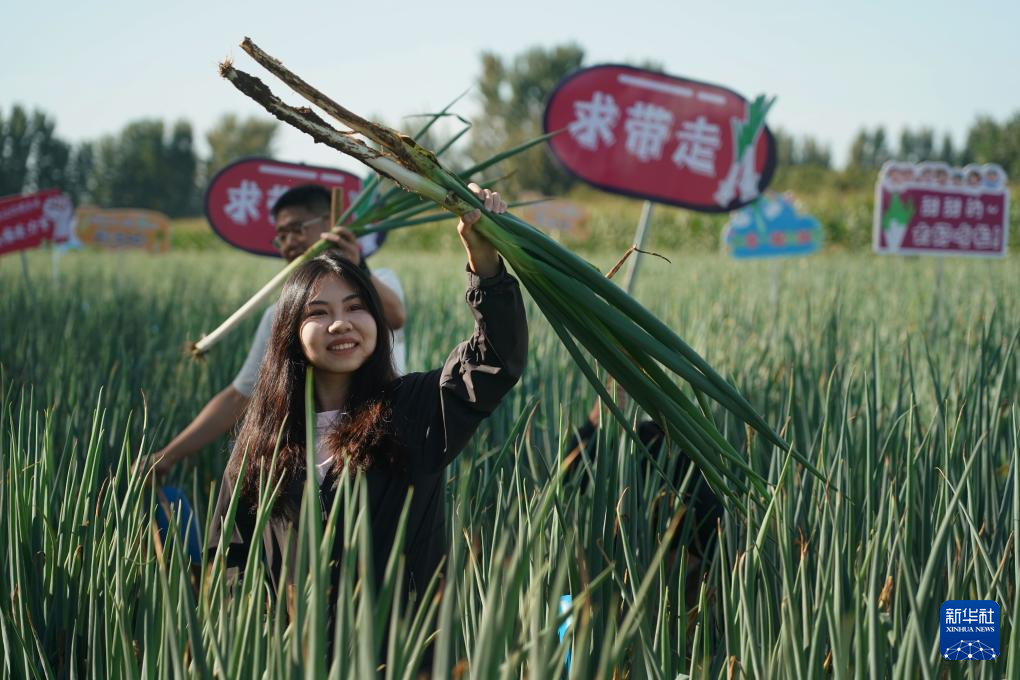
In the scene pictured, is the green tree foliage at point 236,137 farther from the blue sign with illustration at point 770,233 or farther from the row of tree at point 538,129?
the blue sign with illustration at point 770,233

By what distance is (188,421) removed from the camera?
8.87ft

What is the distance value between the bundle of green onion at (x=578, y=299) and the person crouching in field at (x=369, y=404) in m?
0.10

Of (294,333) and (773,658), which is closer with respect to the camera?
(773,658)

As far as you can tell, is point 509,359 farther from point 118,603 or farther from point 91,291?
point 91,291

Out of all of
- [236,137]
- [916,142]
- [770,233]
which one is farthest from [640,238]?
[916,142]

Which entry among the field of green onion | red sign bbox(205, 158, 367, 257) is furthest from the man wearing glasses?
red sign bbox(205, 158, 367, 257)

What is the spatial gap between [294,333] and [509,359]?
36 cm

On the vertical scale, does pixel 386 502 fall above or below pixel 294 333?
below

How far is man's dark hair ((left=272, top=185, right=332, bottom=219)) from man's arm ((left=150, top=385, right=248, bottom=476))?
515mm

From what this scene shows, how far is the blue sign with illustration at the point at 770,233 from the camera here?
23.1ft

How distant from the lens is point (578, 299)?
1.08 meters

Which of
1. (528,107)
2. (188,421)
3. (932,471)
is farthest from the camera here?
(528,107)

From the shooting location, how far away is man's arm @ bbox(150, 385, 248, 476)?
205 centimetres

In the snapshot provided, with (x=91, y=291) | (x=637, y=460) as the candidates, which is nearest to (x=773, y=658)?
(x=637, y=460)
